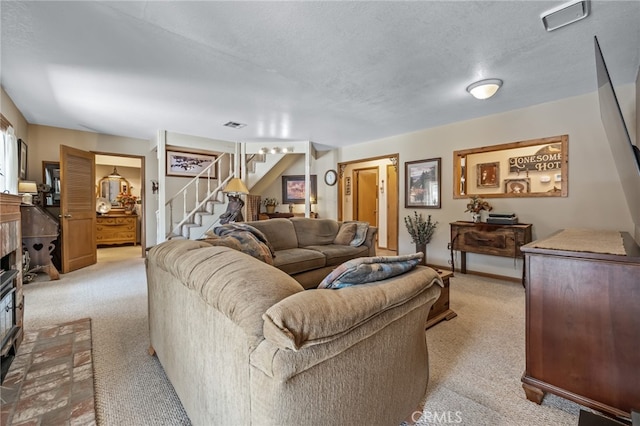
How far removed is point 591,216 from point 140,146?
7.20 meters

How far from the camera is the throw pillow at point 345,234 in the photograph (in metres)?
3.76

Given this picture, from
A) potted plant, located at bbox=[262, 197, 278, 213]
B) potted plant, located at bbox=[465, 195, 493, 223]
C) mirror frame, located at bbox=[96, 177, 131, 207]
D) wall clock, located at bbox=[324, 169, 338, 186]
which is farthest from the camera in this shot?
mirror frame, located at bbox=[96, 177, 131, 207]

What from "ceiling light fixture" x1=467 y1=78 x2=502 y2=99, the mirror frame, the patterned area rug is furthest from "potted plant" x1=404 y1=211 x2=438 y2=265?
the mirror frame

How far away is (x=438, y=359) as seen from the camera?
1.84m

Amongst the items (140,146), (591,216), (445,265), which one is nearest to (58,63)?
(140,146)

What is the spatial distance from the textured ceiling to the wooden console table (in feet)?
5.19

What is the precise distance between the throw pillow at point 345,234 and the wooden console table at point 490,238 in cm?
149

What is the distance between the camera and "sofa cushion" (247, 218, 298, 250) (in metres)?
3.33

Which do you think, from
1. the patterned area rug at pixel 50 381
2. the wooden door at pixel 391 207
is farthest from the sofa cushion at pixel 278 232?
A: the wooden door at pixel 391 207

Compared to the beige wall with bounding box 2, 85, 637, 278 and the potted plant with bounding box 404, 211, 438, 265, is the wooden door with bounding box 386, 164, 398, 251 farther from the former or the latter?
the potted plant with bounding box 404, 211, 438, 265

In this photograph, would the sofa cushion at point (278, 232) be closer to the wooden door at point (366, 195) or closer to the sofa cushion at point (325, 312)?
the sofa cushion at point (325, 312)

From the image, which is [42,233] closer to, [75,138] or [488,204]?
[75,138]

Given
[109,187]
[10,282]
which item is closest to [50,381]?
[10,282]

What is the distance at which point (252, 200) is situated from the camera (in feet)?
19.2
